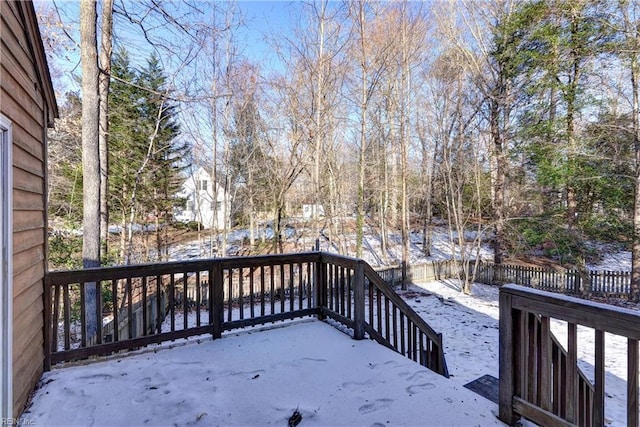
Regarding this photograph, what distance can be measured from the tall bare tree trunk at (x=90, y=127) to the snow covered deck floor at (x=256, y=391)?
9.63 feet

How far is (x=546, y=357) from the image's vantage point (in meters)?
1.78

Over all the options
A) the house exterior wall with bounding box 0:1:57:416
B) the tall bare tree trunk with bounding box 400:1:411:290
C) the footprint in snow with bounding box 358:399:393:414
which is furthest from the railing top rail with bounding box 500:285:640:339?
the tall bare tree trunk with bounding box 400:1:411:290

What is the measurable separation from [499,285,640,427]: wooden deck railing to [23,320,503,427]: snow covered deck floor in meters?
0.26

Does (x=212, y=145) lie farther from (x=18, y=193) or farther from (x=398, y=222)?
(x=398, y=222)

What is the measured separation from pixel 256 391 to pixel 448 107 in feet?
39.8

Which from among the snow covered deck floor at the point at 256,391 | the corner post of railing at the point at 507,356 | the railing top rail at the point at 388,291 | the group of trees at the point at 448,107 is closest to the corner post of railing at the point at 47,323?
the snow covered deck floor at the point at 256,391

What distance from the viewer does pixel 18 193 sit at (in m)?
2.04

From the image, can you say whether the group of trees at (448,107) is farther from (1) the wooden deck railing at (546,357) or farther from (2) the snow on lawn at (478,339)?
(1) the wooden deck railing at (546,357)

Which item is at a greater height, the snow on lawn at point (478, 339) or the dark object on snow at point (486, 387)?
the dark object on snow at point (486, 387)

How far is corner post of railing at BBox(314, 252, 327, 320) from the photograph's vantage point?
3705 millimetres

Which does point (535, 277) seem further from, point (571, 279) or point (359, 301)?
point (359, 301)

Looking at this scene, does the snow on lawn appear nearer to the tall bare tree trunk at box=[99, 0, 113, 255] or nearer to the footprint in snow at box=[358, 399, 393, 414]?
the footprint in snow at box=[358, 399, 393, 414]

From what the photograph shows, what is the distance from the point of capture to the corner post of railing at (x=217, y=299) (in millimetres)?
3191

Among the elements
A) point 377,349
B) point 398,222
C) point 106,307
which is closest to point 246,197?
point 106,307
